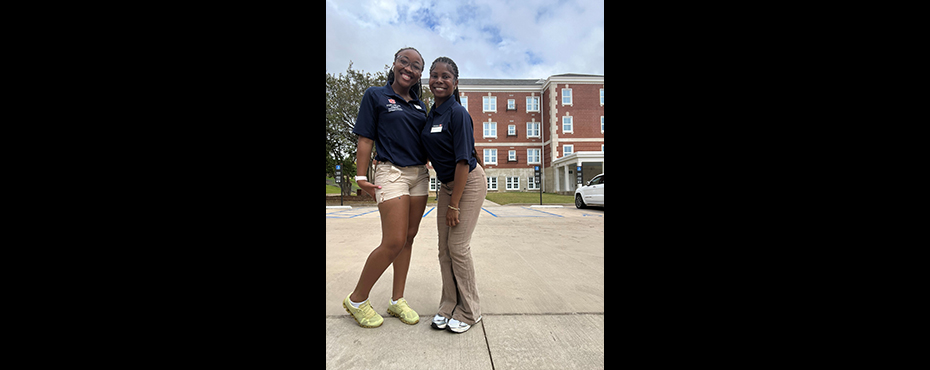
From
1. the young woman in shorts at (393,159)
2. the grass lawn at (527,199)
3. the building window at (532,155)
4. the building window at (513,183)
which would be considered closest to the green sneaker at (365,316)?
the young woman in shorts at (393,159)

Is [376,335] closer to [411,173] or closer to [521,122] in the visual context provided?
[411,173]

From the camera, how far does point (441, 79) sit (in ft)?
5.56

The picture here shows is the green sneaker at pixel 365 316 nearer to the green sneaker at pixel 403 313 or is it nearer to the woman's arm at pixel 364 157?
the green sneaker at pixel 403 313

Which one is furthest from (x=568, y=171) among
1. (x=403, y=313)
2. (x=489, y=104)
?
(x=403, y=313)

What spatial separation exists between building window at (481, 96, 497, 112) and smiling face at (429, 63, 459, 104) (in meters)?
27.5

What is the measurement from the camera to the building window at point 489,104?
93.6 ft

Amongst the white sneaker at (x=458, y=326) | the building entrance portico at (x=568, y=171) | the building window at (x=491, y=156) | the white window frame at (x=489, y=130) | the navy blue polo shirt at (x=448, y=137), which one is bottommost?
the white sneaker at (x=458, y=326)

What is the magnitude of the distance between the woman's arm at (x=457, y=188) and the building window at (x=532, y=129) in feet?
92.0

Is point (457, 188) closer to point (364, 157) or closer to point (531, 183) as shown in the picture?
point (364, 157)

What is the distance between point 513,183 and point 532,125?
524 cm

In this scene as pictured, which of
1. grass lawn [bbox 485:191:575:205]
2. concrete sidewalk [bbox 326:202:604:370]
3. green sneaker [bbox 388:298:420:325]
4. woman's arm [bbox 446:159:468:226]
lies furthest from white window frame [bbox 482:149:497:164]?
woman's arm [bbox 446:159:468:226]
